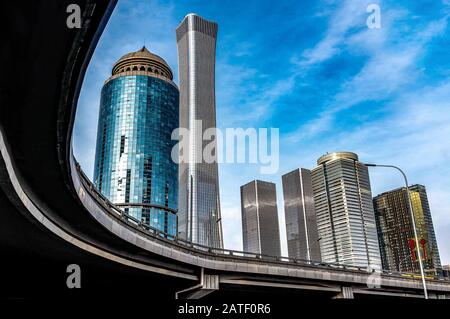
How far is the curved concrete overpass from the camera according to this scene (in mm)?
9914

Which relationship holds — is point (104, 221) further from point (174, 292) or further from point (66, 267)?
point (174, 292)

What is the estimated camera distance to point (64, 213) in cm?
2173

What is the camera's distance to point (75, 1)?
8289mm

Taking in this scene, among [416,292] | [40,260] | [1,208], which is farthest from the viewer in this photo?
[416,292]

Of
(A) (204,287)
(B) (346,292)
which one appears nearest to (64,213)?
(A) (204,287)

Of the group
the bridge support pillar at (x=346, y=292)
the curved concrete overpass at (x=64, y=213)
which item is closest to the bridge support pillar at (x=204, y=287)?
the curved concrete overpass at (x=64, y=213)

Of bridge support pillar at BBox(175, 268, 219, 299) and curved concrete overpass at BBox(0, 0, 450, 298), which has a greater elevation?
curved concrete overpass at BBox(0, 0, 450, 298)

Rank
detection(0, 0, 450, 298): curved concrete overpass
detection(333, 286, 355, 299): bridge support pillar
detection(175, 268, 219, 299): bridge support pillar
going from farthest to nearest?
detection(333, 286, 355, 299): bridge support pillar, detection(175, 268, 219, 299): bridge support pillar, detection(0, 0, 450, 298): curved concrete overpass

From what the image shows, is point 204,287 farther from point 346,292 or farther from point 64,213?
point 346,292

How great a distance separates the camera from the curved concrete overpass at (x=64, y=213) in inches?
390

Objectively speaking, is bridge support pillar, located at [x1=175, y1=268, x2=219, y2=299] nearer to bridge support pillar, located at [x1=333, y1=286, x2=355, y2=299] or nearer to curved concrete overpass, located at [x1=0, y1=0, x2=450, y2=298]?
curved concrete overpass, located at [x1=0, y1=0, x2=450, y2=298]

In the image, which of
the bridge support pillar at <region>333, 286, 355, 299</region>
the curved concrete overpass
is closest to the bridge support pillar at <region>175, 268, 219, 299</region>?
the curved concrete overpass

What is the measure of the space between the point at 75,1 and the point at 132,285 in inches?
1432

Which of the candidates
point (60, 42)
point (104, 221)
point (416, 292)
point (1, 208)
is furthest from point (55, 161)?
point (416, 292)
